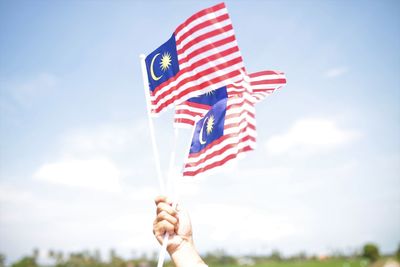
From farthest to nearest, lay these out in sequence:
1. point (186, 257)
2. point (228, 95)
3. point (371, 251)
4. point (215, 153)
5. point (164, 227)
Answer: point (371, 251) < point (228, 95) < point (215, 153) < point (186, 257) < point (164, 227)

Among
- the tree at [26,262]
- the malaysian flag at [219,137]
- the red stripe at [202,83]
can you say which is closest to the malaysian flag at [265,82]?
the malaysian flag at [219,137]

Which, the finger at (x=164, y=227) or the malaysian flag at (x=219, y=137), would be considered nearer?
the finger at (x=164, y=227)

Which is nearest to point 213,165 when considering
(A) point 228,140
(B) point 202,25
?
(A) point 228,140

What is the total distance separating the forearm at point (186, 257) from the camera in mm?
3510

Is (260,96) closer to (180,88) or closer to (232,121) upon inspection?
(232,121)

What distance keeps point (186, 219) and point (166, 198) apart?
0.46 m

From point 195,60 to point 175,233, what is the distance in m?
2.48

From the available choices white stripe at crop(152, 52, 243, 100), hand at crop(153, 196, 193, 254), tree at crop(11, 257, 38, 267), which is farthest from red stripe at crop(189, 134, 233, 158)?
tree at crop(11, 257, 38, 267)

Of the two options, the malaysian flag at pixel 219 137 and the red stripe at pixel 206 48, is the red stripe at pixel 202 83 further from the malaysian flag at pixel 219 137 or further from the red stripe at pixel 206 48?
the malaysian flag at pixel 219 137

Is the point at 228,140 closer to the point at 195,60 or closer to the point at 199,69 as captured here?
the point at 199,69

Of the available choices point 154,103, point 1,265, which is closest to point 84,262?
point 1,265

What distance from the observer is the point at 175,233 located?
364 centimetres

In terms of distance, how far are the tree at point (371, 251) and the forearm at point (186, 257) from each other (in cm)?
9362

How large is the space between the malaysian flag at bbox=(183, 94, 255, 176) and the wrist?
107cm
